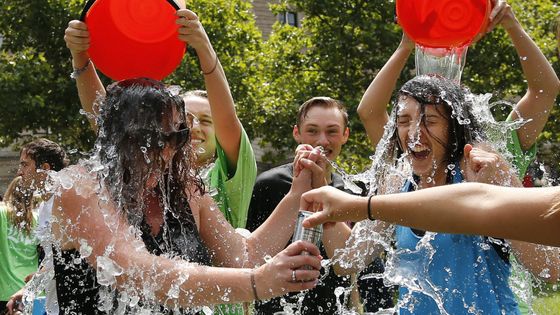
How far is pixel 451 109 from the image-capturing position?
341 centimetres

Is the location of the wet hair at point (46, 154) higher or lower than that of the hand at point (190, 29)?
lower

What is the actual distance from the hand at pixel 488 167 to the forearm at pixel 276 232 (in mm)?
665

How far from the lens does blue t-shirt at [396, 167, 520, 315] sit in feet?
9.91

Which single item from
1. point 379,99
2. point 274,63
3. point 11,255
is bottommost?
point 274,63

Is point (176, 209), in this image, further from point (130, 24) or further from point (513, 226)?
point (513, 226)

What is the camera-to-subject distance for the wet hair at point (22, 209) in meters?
6.46

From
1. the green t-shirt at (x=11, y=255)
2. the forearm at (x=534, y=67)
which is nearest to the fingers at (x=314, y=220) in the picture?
the forearm at (x=534, y=67)

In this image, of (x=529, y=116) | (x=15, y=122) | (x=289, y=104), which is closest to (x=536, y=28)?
(x=289, y=104)

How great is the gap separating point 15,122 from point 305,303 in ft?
38.0

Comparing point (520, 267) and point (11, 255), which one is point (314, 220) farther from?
point (11, 255)

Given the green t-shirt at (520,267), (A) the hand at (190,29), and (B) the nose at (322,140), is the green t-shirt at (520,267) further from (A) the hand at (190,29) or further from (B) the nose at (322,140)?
(A) the hand at (190,29)

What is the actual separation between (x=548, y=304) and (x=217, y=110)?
6960 millimetres

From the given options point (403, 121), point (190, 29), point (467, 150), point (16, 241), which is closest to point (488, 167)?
point (467, 150)

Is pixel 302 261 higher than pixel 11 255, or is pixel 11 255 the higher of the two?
pixel 302 261
